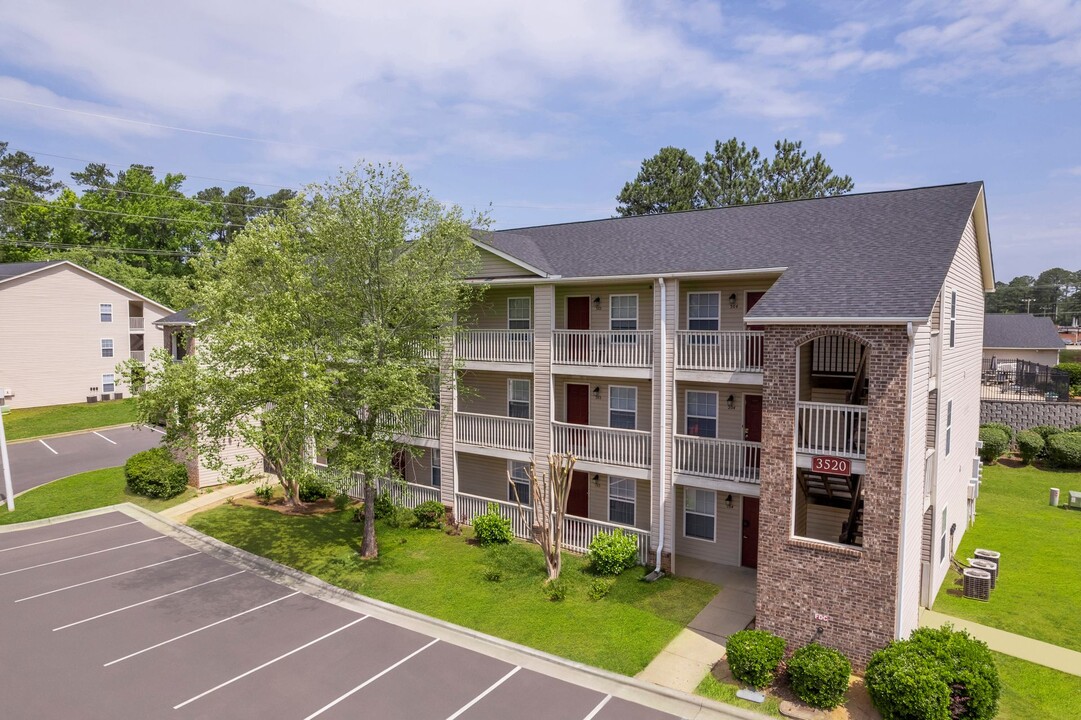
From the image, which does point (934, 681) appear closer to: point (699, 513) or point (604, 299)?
point (699, 513)

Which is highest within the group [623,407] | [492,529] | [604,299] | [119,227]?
[119,227]

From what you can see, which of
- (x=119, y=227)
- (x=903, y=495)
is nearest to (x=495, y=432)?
(x=903, y=495)

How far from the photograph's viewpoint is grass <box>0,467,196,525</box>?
77.0 ft

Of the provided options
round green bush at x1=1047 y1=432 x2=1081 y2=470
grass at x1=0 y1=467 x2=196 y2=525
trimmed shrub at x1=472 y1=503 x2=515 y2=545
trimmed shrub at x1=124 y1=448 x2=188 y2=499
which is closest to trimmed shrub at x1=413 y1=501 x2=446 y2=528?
trimmed shrub at x1=472 y1=503 x2=515 y2=545

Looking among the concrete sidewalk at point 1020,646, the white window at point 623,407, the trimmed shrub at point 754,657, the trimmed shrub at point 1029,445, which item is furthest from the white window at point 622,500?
the trimmed shrub at point 1029,445

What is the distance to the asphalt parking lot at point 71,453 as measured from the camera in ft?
94.5

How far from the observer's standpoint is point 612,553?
1700 cm

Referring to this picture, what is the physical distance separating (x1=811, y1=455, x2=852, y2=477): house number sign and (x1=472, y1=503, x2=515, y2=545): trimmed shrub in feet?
32.9

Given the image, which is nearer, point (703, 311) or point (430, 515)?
point (703, 311)

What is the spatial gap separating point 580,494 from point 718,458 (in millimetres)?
5547

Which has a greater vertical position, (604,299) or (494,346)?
(604,299)

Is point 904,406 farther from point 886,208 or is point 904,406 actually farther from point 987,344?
point 987,344

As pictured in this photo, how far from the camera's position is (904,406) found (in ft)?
38.9

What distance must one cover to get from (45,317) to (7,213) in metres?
31.9
